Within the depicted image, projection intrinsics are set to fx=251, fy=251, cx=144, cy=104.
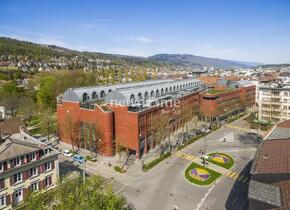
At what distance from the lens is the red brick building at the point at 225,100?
8819 cm

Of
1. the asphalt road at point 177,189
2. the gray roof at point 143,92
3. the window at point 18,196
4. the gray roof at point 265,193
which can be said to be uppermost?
the gray roof at point 143,92

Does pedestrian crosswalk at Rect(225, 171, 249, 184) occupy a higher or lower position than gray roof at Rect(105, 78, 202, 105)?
lower

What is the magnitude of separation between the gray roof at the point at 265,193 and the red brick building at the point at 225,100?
60.1m

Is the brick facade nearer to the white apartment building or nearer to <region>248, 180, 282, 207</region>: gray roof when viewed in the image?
<region>248, 180, 282, 207</region>: gray roof

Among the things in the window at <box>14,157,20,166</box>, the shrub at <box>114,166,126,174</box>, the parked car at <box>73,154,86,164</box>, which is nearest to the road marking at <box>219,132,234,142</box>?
the shrub at <box>114,166,126,174</box>

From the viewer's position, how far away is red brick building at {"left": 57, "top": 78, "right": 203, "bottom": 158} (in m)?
56.3

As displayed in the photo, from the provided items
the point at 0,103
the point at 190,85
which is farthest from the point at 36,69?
the point at 190,85

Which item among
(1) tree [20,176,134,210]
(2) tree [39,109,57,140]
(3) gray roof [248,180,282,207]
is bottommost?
(2) tree [39,109,57,140]

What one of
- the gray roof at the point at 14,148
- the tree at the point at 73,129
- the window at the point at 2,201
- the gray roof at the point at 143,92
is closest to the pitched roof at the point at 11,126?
the tree at the point at 73,129

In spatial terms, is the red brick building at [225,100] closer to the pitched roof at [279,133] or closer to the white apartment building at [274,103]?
the white apartment building at [274,103]

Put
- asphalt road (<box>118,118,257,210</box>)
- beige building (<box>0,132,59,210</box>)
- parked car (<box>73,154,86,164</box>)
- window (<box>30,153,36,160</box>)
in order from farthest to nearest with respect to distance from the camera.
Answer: parked car (<box>73,154,86,164</box>)
asphalt road (<box>118,118,257,210</box>)
window (<box>30,153,36,160</box>)
beige building (<box>0,132,59,210</box>)

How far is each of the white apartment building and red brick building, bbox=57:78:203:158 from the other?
34.6m

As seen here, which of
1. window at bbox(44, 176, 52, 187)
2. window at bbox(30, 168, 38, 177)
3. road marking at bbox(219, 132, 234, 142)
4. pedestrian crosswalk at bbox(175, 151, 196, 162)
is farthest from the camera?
road marking at bbox(219, 132, 234, 142)

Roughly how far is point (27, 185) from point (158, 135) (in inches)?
1274
